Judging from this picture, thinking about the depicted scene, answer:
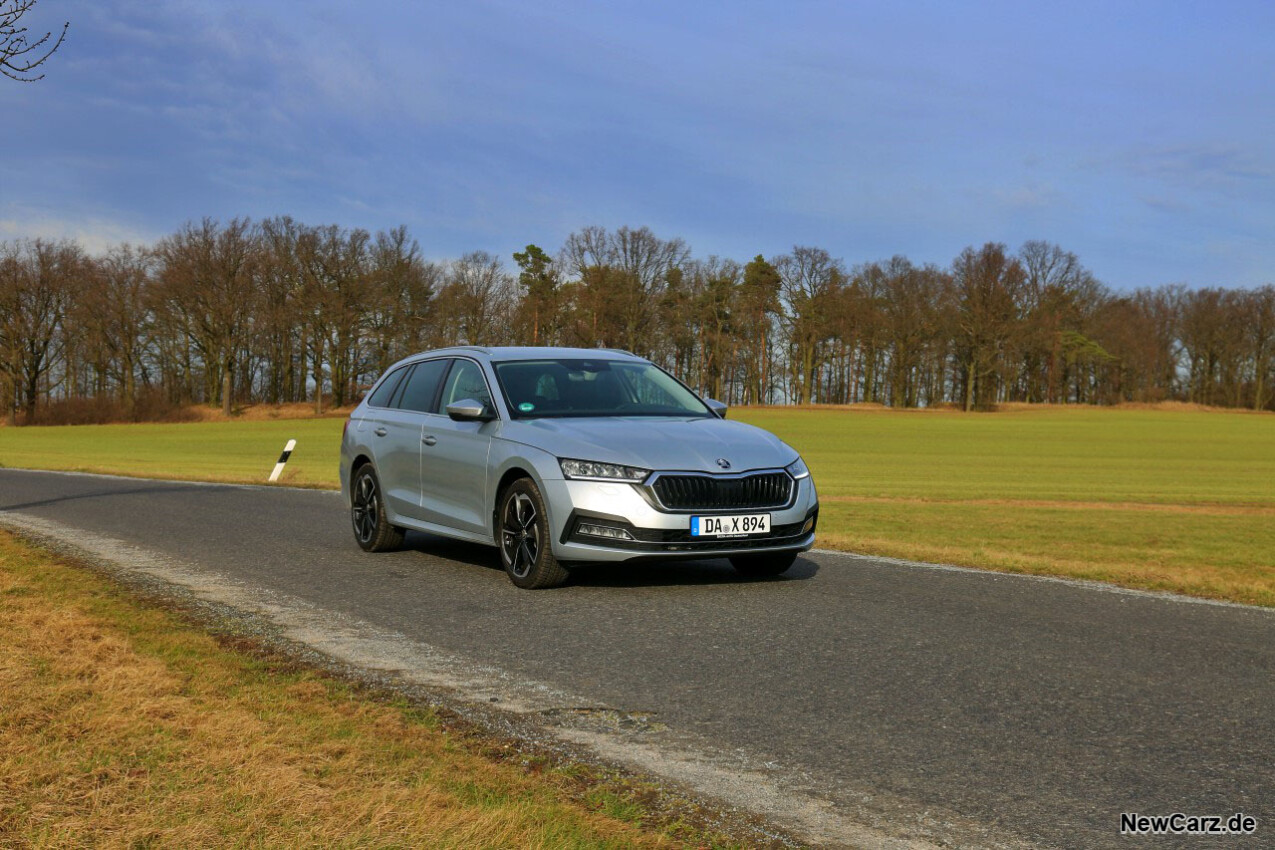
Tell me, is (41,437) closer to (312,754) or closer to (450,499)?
(450,499)

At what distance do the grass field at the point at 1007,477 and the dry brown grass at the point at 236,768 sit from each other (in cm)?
645

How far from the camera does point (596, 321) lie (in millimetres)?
79750

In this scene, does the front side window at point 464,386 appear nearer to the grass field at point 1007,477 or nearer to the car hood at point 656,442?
the car hood at point 656,442

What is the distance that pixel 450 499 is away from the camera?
32.0ft

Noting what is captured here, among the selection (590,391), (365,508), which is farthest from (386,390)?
(590,391)

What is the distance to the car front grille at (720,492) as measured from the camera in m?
8.17

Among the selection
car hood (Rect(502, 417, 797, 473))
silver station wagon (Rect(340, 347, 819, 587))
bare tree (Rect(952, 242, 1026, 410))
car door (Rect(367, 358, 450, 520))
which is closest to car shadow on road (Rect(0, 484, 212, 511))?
car door (Rect(367, 358, 450, 520))

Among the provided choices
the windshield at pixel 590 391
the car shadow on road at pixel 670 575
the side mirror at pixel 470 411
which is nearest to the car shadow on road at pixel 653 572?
the car shadow on road at pixel 670 575

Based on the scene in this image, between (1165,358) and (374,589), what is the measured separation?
10564cm

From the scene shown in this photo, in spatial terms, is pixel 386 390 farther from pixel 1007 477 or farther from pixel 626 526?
pixel 1007 477

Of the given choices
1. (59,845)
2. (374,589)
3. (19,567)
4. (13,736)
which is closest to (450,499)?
(374,589)

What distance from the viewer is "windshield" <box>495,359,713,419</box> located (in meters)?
9.43

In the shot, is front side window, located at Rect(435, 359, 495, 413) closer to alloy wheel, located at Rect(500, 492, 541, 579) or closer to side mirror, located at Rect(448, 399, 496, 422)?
side mirror, located at Rect(448, 399, 496, 422)

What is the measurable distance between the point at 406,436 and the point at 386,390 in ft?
3.97
